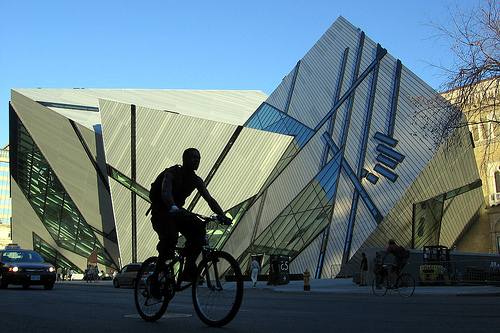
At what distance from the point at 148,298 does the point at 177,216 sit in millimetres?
1121

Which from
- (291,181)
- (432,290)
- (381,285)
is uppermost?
(291,181)

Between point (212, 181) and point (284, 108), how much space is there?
8.92m

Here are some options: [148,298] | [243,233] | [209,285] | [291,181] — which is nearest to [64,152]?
[243,233]

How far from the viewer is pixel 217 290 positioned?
4.94 meters

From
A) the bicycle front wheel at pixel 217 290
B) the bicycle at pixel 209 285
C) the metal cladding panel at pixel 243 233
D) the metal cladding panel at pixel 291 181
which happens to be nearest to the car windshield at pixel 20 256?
the bicycle at pixel 209 285

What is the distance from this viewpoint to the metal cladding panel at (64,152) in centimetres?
4150

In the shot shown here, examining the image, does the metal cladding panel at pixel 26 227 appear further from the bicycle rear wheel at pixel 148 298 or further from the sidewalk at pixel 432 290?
the bicycle rear wheel at pixel 148 298

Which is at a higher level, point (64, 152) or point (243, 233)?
point (64, 152)

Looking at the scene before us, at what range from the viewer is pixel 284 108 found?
41625mm

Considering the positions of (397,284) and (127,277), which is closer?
(397,284)

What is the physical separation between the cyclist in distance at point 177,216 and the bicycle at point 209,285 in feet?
0.26

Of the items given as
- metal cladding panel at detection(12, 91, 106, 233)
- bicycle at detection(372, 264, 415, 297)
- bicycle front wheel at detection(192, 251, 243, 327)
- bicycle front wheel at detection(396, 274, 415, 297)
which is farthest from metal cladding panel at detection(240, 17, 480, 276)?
bicycle front wheel at detection(192, 251, 243, 327)

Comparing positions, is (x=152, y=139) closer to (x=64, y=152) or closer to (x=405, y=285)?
(x=64, y=152)

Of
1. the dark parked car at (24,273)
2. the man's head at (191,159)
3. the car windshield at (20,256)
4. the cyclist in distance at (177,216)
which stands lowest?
the dark parked car at (24,273)
